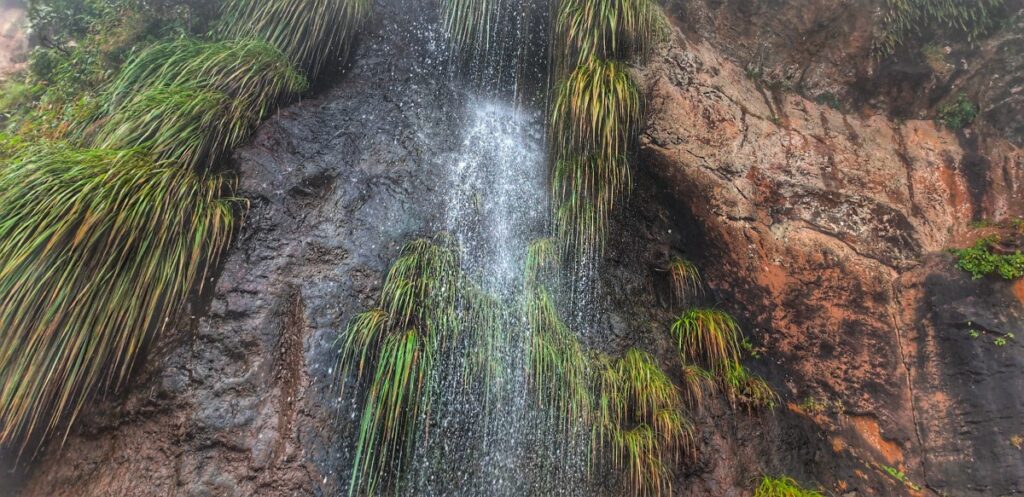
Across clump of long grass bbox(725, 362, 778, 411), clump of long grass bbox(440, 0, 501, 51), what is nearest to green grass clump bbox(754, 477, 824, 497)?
clump of long grass bbox(725, 362, 778, 411)

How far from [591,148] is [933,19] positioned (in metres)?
4.72

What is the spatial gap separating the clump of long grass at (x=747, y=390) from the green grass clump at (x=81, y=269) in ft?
16.6

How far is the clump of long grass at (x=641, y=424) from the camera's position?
15.1 feet

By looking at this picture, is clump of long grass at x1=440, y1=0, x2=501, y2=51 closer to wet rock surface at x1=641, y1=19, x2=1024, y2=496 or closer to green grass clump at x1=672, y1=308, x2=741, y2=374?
wet rock surface at x1=641, y1=19, x2=1024, y2=496

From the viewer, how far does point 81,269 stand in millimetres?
3809

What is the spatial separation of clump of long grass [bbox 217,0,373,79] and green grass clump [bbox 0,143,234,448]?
2099 mm

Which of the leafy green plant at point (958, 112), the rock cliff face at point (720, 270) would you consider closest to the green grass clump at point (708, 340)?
the rock cliff face at point (720, 270)

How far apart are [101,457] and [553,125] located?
499cm

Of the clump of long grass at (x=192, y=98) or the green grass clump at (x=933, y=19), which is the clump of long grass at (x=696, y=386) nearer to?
the green grass clump at (x=933, y=19)

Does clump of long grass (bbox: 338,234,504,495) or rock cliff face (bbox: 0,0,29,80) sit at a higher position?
rock cliff face (bbox: 0,0,29,80)

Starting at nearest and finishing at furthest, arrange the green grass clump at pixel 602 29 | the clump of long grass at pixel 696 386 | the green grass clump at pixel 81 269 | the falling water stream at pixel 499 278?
the green grass clump at pixel 81 269 < the falling water stream at pixel 499 278 < the clump of long grass at pixel 696 386 < the green grass clump at pixel 602 29

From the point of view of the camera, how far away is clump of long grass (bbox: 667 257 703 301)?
19.0ft

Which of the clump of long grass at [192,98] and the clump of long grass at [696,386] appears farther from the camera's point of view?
the clump of long grass at [696,386]

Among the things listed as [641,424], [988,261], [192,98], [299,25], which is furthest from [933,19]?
[192,98]
